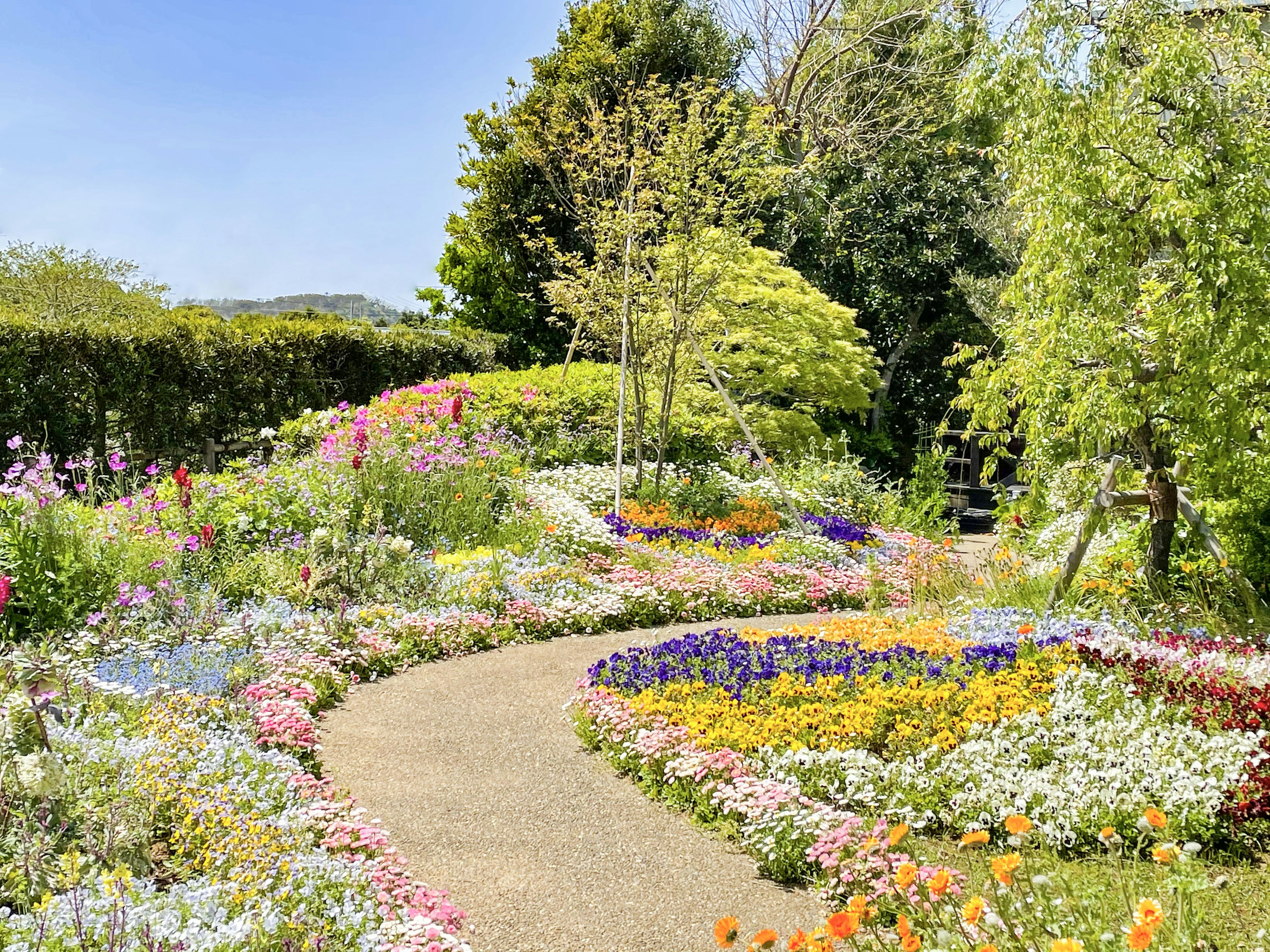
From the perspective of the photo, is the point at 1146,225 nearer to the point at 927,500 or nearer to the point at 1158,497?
the point at 1158,497

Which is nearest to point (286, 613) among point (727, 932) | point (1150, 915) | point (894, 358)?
point (727, 932)

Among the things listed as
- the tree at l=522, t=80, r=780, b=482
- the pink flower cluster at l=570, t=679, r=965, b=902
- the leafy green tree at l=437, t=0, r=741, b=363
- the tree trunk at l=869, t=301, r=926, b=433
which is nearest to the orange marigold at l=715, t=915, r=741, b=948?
the pink flower cluster at l=570, t=679, r=965, b=902

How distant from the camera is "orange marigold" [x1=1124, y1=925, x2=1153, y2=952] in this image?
174cm

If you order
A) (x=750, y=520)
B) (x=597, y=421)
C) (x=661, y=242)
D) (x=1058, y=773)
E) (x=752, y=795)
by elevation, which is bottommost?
(x=752, y=795)

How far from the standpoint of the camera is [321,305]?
46.2 m

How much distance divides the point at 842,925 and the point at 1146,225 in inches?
207

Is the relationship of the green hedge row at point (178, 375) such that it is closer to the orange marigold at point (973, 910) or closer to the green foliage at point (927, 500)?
the green foliage at point (927, 500)

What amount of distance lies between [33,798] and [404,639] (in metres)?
2.81

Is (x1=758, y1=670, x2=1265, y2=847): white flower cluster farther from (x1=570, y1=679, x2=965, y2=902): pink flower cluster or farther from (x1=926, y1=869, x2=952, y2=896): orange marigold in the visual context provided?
(x1=926, y1=869, x2=952, y2=896): orange marigold

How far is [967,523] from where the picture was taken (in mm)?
13734

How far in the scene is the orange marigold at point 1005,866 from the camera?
2.05 metres

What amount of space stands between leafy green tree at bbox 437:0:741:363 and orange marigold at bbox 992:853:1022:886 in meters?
15.2

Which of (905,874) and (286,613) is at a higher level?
(905,874)

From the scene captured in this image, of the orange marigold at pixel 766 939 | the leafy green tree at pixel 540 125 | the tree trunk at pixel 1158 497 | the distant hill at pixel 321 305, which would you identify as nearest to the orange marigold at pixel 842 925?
the orange marigold at pixel 766 939
